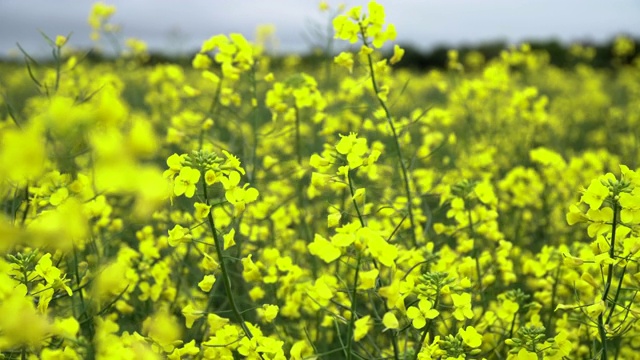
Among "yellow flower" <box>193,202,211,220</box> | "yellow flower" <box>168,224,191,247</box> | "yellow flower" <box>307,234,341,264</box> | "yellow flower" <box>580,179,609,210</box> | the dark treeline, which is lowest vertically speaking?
the dark treeline

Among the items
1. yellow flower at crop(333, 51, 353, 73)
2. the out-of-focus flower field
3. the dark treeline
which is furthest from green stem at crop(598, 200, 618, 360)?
the dark treeline

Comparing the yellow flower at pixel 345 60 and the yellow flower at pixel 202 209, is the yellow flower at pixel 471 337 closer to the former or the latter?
the yellow flower at pixel 202 209

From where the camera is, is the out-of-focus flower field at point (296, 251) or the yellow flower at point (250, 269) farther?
the yellow flower at point (250, 269)

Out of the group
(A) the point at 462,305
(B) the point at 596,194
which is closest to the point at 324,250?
(A) the point at 462,305

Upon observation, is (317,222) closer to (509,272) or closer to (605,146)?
(509,272)

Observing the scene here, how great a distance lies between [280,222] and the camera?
10.3 feet

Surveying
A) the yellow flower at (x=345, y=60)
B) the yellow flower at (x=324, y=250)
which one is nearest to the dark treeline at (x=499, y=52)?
the yellow flower at (x=345, y=60)

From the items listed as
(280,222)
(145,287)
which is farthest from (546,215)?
(145,287)

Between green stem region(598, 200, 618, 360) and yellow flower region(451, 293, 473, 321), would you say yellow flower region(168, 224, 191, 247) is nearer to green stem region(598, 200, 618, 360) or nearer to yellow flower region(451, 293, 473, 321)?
yellow flower region(451, 293, 473, 321)

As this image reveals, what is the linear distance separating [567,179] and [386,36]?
2038mm

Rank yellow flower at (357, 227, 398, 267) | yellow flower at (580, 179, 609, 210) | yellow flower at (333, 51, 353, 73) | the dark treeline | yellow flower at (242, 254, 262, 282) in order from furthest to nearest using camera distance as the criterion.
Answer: the dark treeline → yellow flower at (333, 51, 353, 73) → yellow flower at (242, 254, 262, 282) → yellow flower at (580, 179, 609, 210) → yellow flower at (357, 227, 398, 267)

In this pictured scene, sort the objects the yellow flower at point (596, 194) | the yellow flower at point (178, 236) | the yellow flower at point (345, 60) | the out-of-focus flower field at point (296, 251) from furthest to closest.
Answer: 1. the yellow flower at point (345, 60)
2. the yellow flower at point (178, 236)
3. the yellow flower at point (596, 194)
4. the out-of-focus flower field at point (296, 251)

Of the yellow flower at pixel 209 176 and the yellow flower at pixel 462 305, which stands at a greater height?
the yellow flower at pixel 209 176

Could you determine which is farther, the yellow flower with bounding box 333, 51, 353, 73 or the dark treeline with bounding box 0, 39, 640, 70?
the dark treeline with bounding box 0, 39, 640, 70
